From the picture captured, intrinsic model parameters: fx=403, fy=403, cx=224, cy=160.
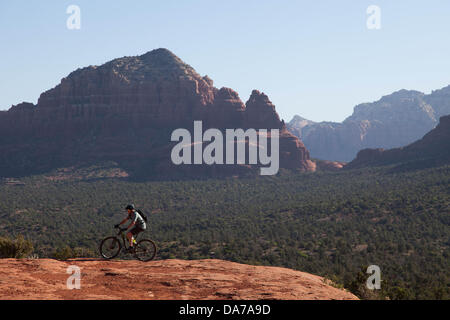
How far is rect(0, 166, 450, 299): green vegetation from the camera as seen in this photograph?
3344 centimetres

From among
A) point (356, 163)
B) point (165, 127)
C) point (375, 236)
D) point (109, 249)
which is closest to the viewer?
point (109, 249)

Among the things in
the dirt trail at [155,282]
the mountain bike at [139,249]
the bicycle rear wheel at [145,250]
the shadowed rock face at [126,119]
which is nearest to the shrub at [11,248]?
the dirt trail at [155,282]

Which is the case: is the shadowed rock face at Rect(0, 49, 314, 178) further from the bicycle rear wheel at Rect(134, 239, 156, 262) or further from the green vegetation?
the bicycle rear wheel at Rect(134, 239, 156, 262)

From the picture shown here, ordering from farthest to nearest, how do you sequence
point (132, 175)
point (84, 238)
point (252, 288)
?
point (132, 175)
point (84, 238)
point (252, 288)

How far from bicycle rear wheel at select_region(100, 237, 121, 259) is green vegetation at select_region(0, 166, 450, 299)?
5712 mm

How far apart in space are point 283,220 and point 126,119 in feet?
288

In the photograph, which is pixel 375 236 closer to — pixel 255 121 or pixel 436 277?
pixel 436 277

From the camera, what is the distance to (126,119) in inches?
5177

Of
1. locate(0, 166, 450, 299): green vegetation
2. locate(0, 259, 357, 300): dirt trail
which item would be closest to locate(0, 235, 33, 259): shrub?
locate(0, 166, 450, 299): green vegetation

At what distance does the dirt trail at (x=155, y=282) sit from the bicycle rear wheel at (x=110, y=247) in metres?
0.91

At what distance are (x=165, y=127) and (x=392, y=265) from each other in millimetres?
107077
